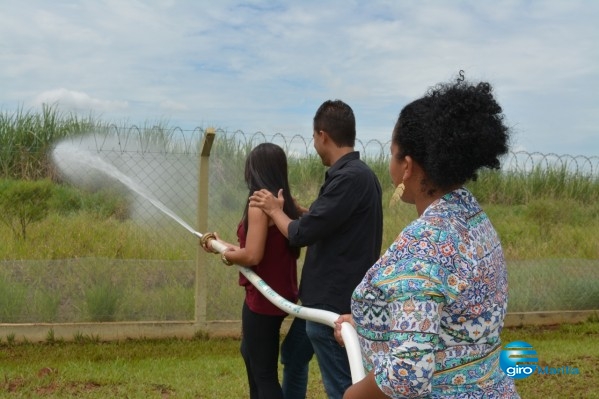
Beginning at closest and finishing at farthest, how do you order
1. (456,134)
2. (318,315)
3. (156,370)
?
(456,134)
(318,315)
(156,370)

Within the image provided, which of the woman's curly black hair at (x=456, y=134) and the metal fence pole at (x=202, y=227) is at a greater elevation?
the woman's curly black hair at (x=456, y=134)

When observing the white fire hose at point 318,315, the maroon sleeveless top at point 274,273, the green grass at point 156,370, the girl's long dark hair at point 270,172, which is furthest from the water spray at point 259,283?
the green grass at point 156,370

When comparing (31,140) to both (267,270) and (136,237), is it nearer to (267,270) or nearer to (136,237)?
(136,237)

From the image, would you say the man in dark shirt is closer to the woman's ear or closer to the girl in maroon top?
the girl in maroon top

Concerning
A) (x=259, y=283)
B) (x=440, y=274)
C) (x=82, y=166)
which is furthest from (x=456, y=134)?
(x=82, y=166)

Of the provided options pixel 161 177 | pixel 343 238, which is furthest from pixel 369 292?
pixel 161 177

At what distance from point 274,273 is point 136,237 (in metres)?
4.30

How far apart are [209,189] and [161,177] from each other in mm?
519

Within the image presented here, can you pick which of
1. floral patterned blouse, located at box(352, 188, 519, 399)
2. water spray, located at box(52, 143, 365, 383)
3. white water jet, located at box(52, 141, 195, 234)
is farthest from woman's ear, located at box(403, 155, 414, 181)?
white water jet, located at box(52, 141, 195, 234)

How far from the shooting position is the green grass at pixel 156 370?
5.81m

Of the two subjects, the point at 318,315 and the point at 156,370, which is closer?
the point at 318,315

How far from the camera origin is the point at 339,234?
11.8ft

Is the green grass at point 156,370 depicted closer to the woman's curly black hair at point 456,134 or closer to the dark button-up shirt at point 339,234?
the dark button-up shirt at point 339,234

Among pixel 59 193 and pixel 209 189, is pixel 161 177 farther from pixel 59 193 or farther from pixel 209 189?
pixel 59 193
